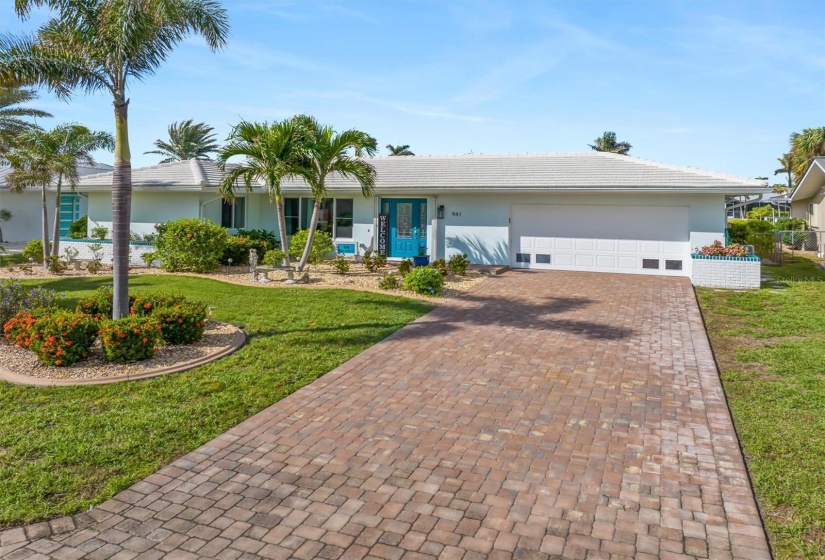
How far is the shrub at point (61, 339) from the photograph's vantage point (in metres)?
7.89

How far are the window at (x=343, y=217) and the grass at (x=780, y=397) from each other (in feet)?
39.6

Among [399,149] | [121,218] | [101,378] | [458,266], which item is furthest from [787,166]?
[101,378]

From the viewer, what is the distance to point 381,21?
12703 mm

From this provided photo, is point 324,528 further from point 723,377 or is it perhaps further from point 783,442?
point 723,377

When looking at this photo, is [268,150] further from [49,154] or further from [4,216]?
[4,216]

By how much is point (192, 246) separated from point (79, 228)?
34.3 feet

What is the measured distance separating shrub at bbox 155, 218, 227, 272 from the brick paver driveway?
10292 mm

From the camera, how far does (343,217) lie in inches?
862

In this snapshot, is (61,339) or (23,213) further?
(23,213)

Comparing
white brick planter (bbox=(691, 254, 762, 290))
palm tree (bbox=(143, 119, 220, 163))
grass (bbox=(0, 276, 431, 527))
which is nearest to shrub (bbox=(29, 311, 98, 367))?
grass (bbox=(0, 276, 431, 527))

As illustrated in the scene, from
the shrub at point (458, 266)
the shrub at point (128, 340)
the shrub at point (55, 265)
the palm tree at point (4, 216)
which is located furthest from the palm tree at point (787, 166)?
the shrub at point (128, 340)

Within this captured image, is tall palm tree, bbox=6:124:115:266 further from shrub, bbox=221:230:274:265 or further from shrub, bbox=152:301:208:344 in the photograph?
shrub, bbox=152:301:208:344

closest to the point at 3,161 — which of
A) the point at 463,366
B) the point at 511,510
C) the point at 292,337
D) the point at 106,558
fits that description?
the point at 292,337

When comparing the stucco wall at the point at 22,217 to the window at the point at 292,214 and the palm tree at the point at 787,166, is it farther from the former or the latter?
the palm tree at the point at 787,166
